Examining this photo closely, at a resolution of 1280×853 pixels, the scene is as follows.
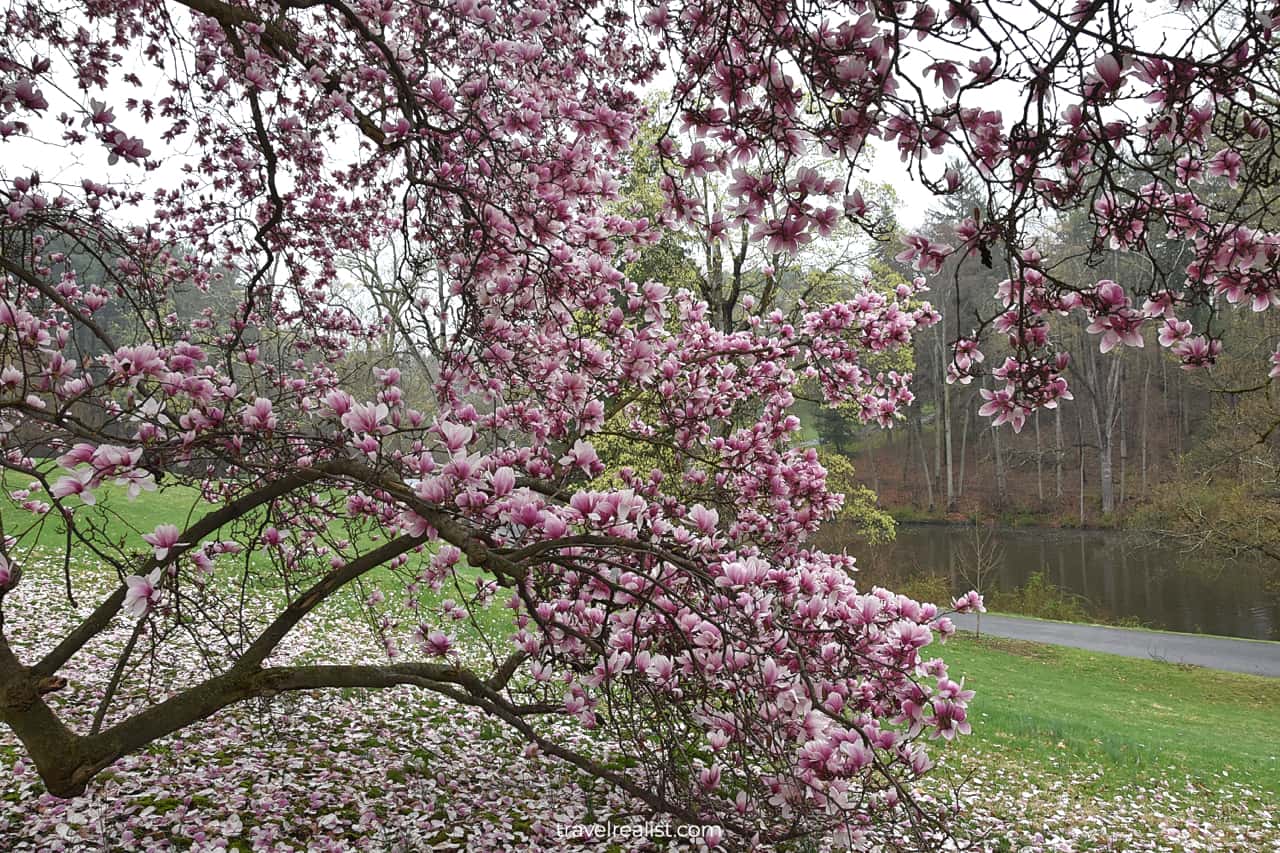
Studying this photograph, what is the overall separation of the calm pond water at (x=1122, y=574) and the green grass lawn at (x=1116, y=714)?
3.93m

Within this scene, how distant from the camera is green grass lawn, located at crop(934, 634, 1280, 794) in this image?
6918 millimetres

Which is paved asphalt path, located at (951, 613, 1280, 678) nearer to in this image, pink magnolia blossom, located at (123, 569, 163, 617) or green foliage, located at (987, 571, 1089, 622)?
green foliage, located at (987, 571, 1089, 622)

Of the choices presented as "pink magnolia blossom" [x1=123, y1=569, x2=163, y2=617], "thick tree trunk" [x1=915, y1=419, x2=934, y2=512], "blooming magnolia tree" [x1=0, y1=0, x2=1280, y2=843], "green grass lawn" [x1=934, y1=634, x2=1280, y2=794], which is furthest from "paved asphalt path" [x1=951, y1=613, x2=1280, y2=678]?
"thick tree trunk" [x1=915, y1=419, x2=934, y2=512]

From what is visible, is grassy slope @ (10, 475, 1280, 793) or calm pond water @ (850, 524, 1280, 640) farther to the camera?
calm pond water @ (850, 524, 1280, 640)

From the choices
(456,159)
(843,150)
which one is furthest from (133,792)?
(843,150)

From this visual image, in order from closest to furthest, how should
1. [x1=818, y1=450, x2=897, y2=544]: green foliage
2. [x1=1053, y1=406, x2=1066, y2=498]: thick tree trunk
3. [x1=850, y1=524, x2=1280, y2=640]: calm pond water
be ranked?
[x1=818, y1=450, x2=897, y2=544]: green foliage → [x1=850, y1=524, x2=1280, y2=640]: calm pond water → [x1=1053, y1=406, x2=1066, y2=498]: thick tree trunk

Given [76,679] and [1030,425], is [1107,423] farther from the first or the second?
[76,679]

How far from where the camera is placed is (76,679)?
5.34 meters

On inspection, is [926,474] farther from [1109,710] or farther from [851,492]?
[1109,710]

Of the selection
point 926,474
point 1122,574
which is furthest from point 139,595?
point 926,474

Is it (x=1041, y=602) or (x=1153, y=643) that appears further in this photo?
(x=1041, y=602)

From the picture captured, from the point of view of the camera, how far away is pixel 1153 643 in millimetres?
13531

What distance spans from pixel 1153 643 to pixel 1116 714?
17.9ft

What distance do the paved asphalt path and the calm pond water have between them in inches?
65.3
